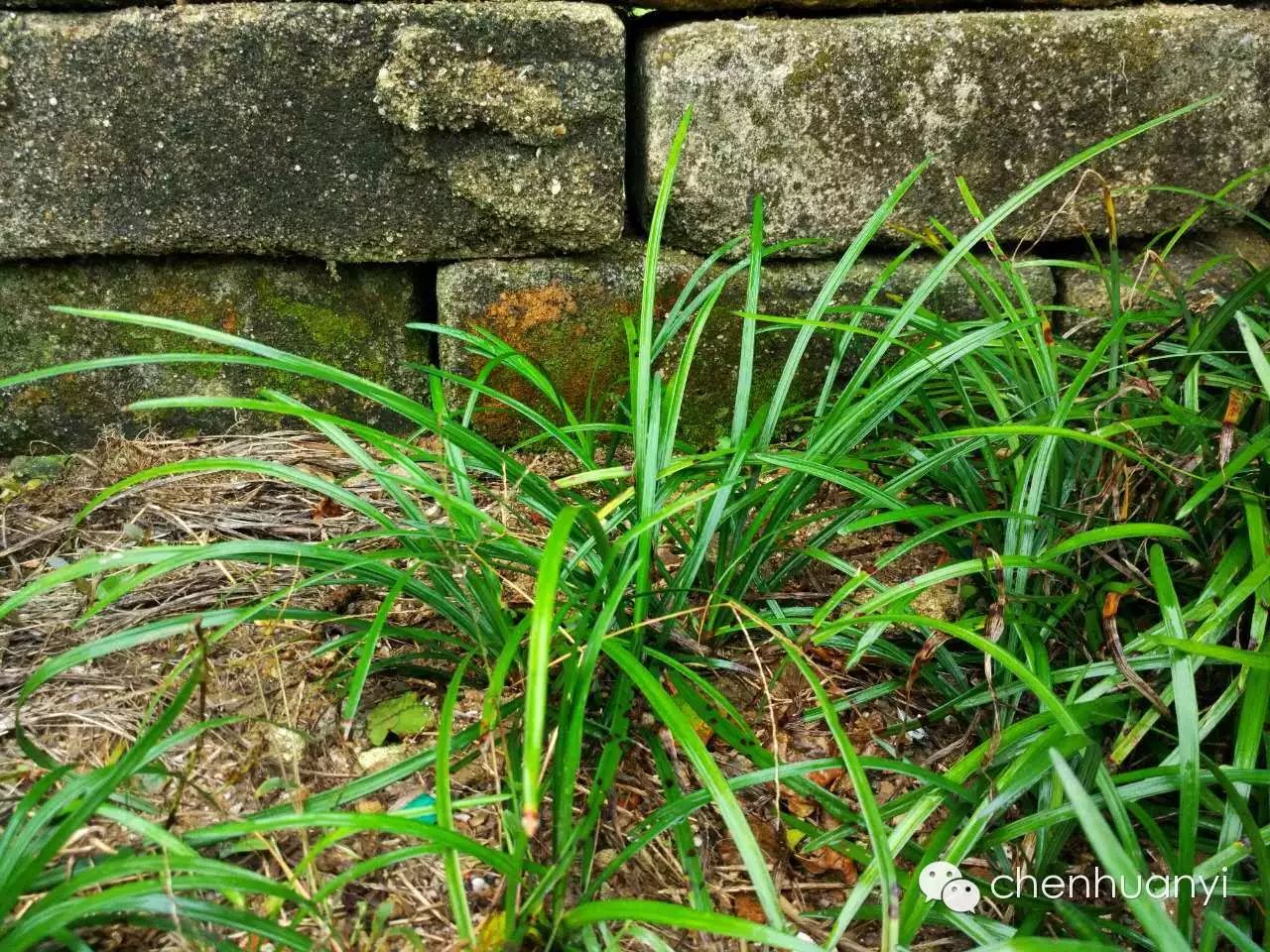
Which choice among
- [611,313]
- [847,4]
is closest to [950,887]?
[611,313]

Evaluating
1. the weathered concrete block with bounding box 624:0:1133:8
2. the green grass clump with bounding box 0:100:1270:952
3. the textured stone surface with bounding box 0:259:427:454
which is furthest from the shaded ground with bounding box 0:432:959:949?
the weathered concrete block with bounding box 624:0:1133:8

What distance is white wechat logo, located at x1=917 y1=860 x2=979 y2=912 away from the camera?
107 cm

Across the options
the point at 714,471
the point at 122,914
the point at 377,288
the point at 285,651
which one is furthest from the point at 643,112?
the point at 122,914

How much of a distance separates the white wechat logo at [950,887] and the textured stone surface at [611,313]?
1078mm

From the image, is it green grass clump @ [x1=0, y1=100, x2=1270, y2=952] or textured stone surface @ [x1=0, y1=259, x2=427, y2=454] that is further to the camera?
textured stone surface @ [x1=0, y1=259, x2=427, y2=454]

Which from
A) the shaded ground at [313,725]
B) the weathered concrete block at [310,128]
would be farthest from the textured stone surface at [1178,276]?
the weathered concrete block at [310,128]

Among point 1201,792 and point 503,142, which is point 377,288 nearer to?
point 503,142

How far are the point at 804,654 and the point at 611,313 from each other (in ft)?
3.05

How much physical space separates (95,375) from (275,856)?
51.5 inches

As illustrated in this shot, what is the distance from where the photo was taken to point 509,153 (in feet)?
5.87

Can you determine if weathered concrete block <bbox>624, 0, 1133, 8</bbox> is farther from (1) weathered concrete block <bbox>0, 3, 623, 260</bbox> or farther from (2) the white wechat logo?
(2) the white wechat logo

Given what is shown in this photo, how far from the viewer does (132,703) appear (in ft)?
4.35

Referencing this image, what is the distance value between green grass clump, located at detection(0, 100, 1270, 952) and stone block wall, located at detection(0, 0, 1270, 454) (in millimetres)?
333

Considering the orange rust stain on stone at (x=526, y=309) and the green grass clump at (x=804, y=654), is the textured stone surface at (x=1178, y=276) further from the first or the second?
the orange rust stain on stone at (x=526, y=309)
